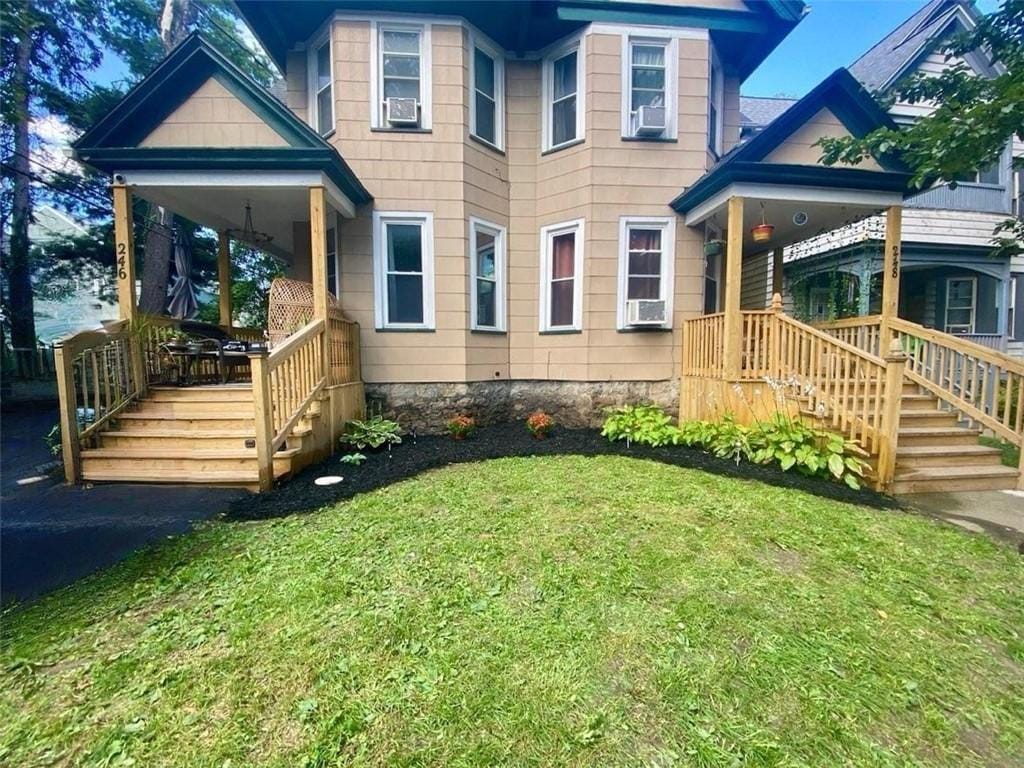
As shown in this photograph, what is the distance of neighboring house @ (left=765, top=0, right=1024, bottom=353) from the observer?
10.6m

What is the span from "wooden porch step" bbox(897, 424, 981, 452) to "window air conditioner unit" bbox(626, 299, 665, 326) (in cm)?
343

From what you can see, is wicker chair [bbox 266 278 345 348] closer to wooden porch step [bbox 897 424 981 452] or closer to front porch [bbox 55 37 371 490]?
front porch [bbox 55 37 371 490]

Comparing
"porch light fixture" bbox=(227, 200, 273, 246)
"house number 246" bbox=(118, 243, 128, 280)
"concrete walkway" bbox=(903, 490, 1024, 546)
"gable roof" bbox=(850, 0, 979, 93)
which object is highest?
"gable roof" bbox=(850, 0, 979, 93)

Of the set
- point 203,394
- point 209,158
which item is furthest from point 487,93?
point 203,394

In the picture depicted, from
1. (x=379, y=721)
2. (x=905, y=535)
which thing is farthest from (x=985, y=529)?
(x=379, y=721)

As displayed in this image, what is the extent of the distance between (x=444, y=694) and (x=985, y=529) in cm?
479

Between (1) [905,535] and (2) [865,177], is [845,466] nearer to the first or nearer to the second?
(1) [905,535]

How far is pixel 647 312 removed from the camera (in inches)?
287

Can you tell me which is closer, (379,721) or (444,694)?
(379,721)

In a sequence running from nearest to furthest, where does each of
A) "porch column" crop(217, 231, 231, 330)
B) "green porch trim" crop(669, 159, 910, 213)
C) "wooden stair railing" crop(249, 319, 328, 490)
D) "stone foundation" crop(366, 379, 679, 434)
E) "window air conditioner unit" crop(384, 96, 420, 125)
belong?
"wooden stair railing" crop(249, 319, 328, 490), "green porch trim" crop(669, 159, 910, 213), "window air conditioner unit" crop(384, 96, 420, 125), "stone foundation" crop(366, 379, 679, 434), "porch column" crop(217, 231, 231, 330)

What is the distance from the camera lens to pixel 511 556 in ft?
10.2

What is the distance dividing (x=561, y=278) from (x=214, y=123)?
536cm

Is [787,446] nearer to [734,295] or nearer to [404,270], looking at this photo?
[734,295]

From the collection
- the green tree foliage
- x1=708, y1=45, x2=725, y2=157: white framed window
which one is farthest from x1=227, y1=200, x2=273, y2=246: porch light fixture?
the green tree foliage
